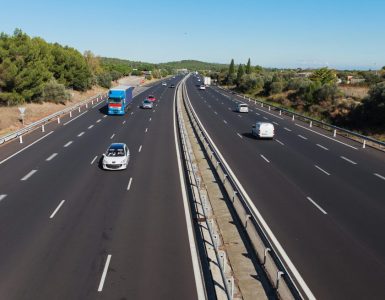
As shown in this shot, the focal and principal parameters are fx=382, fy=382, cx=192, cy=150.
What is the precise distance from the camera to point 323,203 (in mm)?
17766

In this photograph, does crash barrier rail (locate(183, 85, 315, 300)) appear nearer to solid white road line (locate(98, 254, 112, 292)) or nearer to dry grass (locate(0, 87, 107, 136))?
solid white road line (locate(98, 254, 112, 292))

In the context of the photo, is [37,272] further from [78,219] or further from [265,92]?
[265,92]

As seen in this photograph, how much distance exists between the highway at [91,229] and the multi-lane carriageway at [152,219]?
5cm

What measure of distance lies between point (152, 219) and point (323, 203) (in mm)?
8035

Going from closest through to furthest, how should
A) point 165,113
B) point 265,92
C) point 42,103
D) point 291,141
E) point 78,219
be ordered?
point 78,219 < point 291,141 < point 165,113 < point 42,103 < point 265,92

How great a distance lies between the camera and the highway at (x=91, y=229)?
425 inches

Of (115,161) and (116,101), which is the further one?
(116,101)

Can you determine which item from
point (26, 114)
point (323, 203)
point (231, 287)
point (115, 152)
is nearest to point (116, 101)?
point (26, 114)

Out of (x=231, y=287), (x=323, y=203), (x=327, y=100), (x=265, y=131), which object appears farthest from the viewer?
(x=327, y=100)

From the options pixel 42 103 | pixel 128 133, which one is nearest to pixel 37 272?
pixel 128 133

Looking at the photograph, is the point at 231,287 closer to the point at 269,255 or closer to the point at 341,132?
the point at 269,255

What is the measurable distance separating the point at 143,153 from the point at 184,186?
862 cm

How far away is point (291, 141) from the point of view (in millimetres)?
35281

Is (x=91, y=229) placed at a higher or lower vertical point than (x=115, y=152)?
lower
